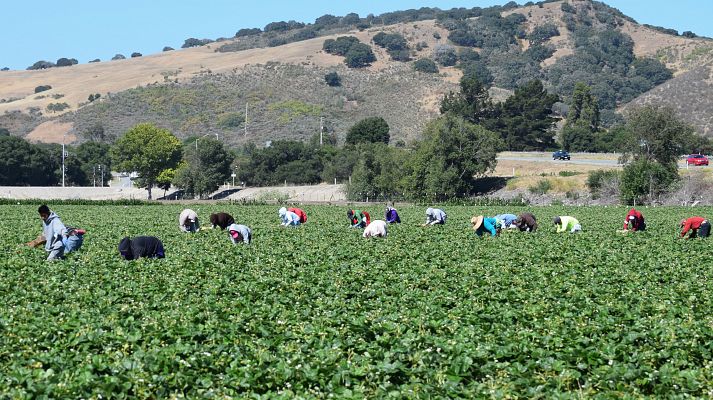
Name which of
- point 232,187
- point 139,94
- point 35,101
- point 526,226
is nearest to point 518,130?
point 232,187

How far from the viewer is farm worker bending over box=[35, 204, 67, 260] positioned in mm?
23109

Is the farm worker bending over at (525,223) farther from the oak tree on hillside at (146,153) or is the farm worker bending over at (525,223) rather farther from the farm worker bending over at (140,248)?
the oak tree on hillside at (146,153)

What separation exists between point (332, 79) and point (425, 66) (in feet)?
71.2

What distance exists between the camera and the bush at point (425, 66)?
188000mm

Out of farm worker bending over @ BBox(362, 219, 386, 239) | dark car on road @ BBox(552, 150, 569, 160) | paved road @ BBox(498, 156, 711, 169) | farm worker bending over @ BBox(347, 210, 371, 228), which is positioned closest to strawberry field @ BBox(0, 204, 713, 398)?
farm worker bending over @ BBox(362, 219, 386, 239)

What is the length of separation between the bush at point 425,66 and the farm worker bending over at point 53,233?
166733 millimetres

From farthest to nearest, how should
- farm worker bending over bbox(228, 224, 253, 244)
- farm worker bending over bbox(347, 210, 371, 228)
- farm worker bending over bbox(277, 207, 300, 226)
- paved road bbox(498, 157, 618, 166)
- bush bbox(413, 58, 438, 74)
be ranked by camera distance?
bush bbox(413, 58, 438, 74) → paved road bbox(498, 157, 618, 166) → farm worker bending over bbox(277, 207, 300, 226) → farm worker bending over bbox(347, 210, 371, 228) → farm worker bending over bbox(228, 224, 253, 244)

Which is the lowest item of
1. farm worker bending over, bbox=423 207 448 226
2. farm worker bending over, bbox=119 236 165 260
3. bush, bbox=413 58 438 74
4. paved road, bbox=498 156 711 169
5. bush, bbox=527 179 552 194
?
bush, bbox=527 179 552 194

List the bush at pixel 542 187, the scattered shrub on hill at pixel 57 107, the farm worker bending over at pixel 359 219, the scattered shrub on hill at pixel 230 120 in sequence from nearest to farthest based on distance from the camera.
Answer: the farm worker bending over at pixel 359 219
the bush at pixel 542 187
the scattered shrub on hill at pixel 230 120
the scattered shrub on hill at pixel 57 107

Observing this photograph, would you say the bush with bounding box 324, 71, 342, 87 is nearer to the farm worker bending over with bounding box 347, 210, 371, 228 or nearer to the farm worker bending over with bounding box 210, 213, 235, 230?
the farm worker bending over with bounding box 347, 210, 371, 228

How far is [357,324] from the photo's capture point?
1433cm

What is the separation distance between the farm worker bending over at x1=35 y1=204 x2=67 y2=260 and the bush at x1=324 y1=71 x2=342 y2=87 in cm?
15543

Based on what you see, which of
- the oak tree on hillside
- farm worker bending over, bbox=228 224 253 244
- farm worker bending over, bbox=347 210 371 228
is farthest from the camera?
the oak tree on hillside

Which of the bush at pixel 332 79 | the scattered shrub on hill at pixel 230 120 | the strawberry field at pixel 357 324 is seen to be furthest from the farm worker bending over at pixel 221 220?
the bush at pixel 332 79
